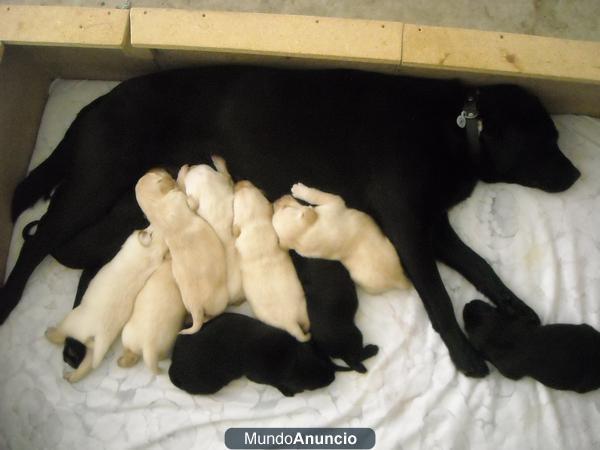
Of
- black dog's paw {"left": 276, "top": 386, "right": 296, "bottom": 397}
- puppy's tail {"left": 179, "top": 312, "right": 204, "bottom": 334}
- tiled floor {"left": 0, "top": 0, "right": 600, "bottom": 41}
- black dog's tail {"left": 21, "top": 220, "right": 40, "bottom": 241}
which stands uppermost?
tiled floor {"left": 0, "top": 0, "right": 600, "bottom": 41}

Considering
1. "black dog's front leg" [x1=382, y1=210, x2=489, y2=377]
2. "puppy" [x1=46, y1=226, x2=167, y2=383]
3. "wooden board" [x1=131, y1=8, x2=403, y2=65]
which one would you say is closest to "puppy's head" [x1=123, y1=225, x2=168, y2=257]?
"puppy" [x1=46, y1=226, x2=167, y2=383]

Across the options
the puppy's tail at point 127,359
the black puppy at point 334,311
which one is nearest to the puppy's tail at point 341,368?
the black puppy at point 334,311

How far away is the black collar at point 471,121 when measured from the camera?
1383 millimetres

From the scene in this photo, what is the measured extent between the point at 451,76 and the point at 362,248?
1.69 ft

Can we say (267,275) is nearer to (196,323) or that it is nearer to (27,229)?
(196,323)

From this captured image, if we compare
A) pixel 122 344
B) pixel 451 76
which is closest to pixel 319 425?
pixel 122 344

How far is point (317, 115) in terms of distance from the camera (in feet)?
4.62

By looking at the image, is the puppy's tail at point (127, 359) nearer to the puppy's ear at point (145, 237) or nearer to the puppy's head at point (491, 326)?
the puppy's ear at point (145, 237)

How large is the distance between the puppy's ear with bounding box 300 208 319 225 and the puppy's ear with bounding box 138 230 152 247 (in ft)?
1.26

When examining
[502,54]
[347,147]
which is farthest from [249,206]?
[502,54]

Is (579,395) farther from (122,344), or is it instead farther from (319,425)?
(122,344)

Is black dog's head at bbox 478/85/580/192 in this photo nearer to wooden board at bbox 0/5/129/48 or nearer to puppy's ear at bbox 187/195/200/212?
puppy's ear at bbox 187/195/200/212

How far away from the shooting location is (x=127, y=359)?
1.34 metres

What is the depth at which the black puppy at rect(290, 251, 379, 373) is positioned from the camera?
129 cm
